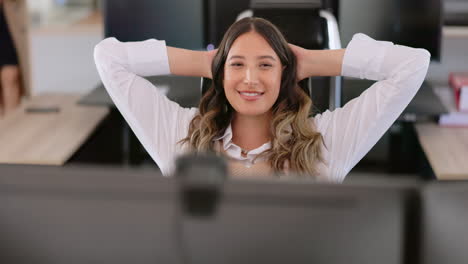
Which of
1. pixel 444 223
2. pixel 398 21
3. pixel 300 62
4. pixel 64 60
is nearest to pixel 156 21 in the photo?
pixel 64 60

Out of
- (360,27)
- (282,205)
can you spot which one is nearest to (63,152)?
(360,27)

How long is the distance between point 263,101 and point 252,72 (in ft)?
0.23

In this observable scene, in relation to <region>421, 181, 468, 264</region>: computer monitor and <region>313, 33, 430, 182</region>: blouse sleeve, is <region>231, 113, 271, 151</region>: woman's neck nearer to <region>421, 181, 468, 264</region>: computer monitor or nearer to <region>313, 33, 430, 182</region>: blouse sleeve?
<region>313, 33, 430, 182</region>: blouse sleeve

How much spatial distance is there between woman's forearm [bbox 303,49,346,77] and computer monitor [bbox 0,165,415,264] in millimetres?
864

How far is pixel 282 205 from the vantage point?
2.34ft

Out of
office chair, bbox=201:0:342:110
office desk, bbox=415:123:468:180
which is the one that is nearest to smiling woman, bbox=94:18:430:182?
office chair, bbox=201:0:342:110

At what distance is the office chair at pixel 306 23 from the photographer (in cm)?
179

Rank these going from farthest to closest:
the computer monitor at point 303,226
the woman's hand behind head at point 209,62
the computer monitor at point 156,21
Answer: the computer monitor at point 156,21
the woman's hand behind head at point 209,62
the computer monitor at point 303,226

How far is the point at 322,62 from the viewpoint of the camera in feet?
5.08

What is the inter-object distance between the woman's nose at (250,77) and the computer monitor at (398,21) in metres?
0.93

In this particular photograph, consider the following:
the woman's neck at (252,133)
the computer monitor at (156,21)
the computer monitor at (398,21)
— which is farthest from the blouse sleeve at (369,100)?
the computer monitor at (156,21)

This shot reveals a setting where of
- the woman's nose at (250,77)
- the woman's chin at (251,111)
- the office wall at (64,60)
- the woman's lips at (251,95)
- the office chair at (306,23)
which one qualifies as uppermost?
the office chair at (306,23)

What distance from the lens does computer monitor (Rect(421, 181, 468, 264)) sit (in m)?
0.71

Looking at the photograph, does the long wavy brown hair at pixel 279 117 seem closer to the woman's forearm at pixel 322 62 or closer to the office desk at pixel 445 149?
the woman's forearm at pixel 322 62
